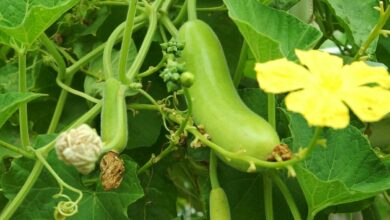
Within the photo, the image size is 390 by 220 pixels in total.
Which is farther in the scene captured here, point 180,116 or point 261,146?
point 180,116

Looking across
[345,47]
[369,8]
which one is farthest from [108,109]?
[345,47]

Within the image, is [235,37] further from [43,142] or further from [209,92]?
[43,142]

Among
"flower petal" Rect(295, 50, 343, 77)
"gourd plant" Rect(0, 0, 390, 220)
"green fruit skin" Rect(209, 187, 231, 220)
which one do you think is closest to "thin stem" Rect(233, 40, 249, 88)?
"gourd plant" Rect(0, 0, 390, 220)

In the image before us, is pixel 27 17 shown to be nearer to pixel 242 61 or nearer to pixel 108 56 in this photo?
pixel 108 56

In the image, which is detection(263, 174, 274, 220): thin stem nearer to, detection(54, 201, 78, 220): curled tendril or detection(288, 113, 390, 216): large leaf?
detection(288, 113, 390, 216): large leaf

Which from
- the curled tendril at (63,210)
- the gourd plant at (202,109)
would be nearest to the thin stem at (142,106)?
the gourd plant at (202,109)

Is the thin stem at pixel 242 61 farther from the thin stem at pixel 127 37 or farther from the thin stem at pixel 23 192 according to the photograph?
the thin stem at pixel 23 192
